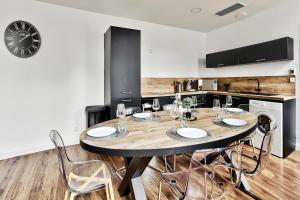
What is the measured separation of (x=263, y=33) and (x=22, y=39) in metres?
4.51

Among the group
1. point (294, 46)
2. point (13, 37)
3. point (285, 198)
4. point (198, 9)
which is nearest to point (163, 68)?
point (198, 9)

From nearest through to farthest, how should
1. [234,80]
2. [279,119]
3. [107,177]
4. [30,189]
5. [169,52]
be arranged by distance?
[107,177] < [30,189] < [279,119] < [234,80] < [169,52]

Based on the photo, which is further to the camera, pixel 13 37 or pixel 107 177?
pixel 13 37

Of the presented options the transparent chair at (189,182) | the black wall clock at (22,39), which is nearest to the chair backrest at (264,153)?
the transparent chair at (189,182)

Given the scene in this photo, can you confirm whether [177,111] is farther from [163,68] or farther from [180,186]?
[163,68]

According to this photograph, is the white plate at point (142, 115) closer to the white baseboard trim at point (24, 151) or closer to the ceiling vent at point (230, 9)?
the white baseboard trim at point (24, 151)

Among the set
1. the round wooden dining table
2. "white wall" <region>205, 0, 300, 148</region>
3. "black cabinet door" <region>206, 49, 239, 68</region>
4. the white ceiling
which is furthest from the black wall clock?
"white wall" <region>205, 0, 300, 148</region>

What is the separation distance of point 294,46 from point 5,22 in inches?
193

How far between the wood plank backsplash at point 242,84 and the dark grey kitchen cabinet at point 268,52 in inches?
16.7

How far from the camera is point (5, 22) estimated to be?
282 centimetres

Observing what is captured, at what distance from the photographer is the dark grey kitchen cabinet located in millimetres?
2967

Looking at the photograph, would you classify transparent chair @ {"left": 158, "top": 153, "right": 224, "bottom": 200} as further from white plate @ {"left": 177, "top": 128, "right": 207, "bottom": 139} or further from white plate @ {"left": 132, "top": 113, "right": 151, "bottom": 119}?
white plate @ {"left": 132, "top": 113, "right": 151, "bottom": 119}

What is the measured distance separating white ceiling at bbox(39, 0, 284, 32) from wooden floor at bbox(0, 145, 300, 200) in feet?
8.87

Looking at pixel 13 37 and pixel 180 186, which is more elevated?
pixel 13 37
